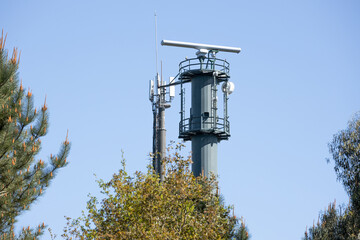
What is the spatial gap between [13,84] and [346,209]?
23592 mm

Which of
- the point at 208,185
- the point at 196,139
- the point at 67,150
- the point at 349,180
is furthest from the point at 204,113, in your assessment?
the point at 67,150

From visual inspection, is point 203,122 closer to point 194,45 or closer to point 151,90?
point 194,45

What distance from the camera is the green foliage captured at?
30.9 meters

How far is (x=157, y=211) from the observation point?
3128cm

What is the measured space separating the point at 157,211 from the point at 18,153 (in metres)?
6.98

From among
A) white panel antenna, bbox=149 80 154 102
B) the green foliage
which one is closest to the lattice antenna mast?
white panel antenna, bbox=149 80 154 102

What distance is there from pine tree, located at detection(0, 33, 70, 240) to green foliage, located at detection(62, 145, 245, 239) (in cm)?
419

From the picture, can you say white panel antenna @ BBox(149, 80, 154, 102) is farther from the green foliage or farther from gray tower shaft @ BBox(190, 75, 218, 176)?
the green foliage

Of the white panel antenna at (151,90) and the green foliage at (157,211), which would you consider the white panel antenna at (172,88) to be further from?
the green foliage at (157,211)

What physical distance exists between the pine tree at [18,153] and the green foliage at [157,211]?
4188 millimetres

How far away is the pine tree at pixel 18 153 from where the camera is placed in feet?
88.6

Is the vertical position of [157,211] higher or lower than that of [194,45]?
lower

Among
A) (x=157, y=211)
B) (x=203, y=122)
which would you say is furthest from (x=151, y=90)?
(x=157, y=211)

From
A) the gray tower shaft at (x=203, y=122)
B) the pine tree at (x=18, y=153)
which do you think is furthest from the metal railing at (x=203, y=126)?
the pine tree at (x=18, y=153)
